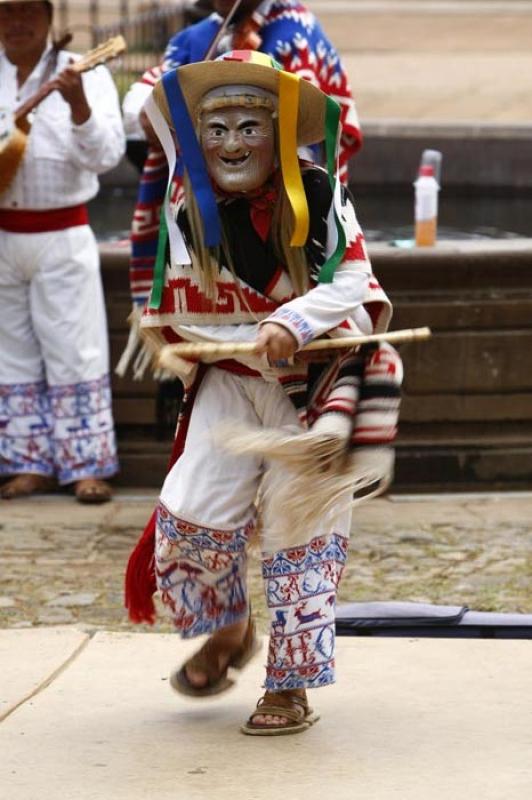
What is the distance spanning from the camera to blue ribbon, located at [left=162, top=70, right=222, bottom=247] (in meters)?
4.62

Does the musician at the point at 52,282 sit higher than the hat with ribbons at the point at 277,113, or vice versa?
the hat with ribbons at the point at 277,113

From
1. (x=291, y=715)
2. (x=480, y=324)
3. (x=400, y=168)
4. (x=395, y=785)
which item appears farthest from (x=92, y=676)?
(x=400, y=168)

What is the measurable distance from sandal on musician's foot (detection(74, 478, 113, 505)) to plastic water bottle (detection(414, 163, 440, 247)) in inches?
62.2

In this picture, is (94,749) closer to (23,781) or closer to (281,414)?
(23,781)

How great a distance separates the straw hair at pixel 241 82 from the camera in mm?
4602

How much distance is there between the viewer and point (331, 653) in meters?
4.71

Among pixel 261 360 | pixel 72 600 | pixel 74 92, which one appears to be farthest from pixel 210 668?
pixel 74 92

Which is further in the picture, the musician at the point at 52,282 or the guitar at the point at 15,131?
the musician at the point at 52,282

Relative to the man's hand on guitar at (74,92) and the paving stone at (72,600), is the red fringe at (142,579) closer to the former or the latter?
the paving stone at (72,600)

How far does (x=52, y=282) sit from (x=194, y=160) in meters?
3.21

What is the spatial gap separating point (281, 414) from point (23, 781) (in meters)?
1.03

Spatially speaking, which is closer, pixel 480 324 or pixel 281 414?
pixel 281 414

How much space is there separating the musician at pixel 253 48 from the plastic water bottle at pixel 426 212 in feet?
3.10

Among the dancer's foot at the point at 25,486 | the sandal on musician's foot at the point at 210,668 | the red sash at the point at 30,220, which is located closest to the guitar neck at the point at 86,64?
the red sash at the point at 30,220
